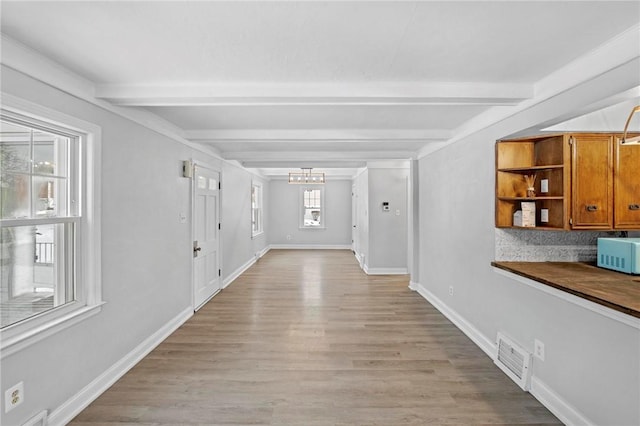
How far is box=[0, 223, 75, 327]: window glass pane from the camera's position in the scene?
6.05 feet

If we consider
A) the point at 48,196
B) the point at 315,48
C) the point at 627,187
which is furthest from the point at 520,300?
the point at 48,196

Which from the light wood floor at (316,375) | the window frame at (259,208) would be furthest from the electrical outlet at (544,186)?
the window frame at (259,208)

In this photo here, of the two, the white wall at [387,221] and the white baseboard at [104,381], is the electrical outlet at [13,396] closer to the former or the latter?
the white baseboard at [104,381]

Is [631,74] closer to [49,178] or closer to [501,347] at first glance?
[501,347]

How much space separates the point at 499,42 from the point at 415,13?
61 centimetres

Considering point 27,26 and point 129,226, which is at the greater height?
point 27,26

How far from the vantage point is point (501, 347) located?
9.23 feet

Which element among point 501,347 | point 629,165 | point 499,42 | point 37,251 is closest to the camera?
point 499,42

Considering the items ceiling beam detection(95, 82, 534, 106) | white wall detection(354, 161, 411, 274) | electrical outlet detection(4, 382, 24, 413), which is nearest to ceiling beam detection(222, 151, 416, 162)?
white wall detection(354, 161, 411, 274)

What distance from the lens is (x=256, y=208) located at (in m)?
8.47

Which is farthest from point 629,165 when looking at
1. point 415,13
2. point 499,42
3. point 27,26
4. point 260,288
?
point 260,288

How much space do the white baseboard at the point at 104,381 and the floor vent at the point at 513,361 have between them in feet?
10.6

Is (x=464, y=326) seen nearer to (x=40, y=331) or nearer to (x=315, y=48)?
(x=315, y=48)

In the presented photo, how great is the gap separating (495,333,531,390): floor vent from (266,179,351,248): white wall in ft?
24.5
